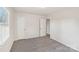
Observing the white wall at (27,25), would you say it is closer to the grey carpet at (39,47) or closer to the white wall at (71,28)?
the grey carpet at (39,47)

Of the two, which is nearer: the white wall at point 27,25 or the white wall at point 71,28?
the white wall at point 71,28

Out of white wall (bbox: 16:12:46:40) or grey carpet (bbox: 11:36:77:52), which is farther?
white wall (bbox: 16:12:46:40)

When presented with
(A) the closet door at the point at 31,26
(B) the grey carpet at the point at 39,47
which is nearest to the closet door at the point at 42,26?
(A) the closet door at the point at 31,26

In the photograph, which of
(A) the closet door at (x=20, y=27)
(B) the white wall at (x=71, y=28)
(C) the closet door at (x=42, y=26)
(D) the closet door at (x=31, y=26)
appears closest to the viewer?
(B) the white wall at (x=71, y=28)

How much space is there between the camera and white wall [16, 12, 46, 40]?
17.5 feet

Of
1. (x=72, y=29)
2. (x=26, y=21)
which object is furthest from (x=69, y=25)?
(x=26, y=21)

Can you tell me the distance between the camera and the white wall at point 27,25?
210 inches

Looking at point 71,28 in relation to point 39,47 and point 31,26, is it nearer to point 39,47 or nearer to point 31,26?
point 39,47

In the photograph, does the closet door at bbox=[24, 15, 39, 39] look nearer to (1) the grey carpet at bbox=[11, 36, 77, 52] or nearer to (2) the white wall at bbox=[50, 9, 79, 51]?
(1) the grey carpet at bbox=[11, 36, 77, 52]

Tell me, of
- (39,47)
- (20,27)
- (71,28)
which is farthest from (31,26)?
(71,28)

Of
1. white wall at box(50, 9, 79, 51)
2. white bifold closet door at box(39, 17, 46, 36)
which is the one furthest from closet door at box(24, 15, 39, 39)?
white wall at box(50, 9, 79, 51)
